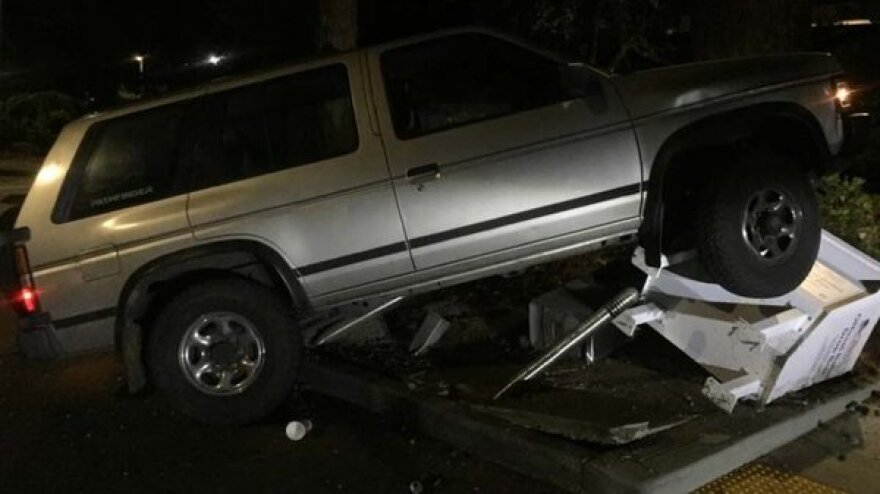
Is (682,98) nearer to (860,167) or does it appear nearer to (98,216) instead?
(98,216)

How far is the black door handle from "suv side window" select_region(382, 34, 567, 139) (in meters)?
0.21

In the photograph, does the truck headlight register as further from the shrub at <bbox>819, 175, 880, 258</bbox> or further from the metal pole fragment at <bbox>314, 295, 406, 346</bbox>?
the metal pole fragment at <bbox>314, 295, 406, 346</bbox>

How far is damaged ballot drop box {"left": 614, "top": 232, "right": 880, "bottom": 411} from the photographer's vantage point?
4605mm

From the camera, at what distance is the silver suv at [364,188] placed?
508 cm

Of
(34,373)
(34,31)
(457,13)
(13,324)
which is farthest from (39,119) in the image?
(34,373)

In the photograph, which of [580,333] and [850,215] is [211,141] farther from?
[850,215]

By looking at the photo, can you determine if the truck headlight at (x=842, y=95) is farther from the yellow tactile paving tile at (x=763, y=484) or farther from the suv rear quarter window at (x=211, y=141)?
the suv rear quarter window at (x=211, y=141)

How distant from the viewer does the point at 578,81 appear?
5.06m

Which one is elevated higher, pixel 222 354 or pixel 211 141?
pixel 211 141

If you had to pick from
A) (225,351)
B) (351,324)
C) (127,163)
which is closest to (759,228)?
(351,324)

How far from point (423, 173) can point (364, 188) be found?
332 millimetres

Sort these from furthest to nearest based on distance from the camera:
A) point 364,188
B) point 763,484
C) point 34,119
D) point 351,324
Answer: point 34,119 → point 351,324 → point 364,188 → point 763,484

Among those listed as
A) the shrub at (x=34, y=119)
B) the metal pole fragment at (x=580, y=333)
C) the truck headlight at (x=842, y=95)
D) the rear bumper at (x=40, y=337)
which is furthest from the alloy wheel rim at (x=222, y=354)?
the shrub at (x=34, y=119)

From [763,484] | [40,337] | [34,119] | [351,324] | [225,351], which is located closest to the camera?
[763,484]
